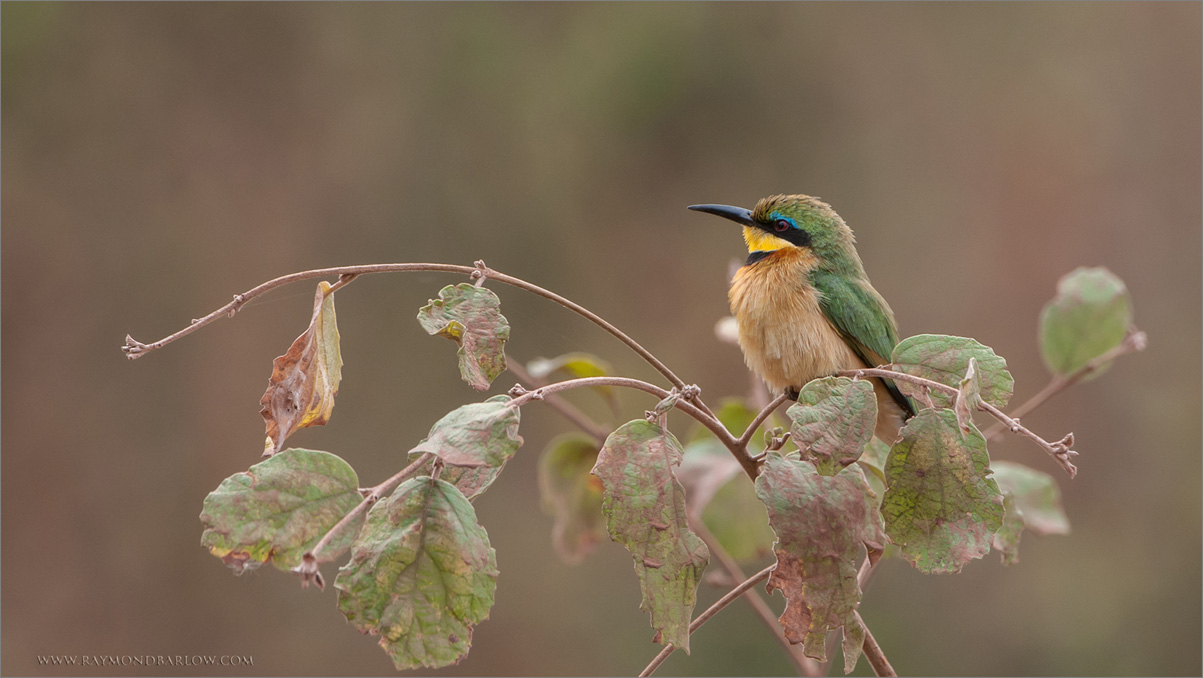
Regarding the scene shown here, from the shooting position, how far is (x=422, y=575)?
1.64 ft

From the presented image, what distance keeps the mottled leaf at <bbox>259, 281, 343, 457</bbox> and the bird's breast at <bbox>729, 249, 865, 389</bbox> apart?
2.34 ft

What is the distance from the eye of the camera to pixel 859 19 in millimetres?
3295

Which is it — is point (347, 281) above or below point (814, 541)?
above

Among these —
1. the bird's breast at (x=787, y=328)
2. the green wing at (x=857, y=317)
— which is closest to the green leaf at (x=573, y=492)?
the bird's breast at (x=787, y=328)

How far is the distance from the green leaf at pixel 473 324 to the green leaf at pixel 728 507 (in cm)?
57

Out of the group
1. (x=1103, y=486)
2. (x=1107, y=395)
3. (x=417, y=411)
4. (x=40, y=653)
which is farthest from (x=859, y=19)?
(x=40, y=653)

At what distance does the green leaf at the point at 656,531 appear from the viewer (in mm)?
538

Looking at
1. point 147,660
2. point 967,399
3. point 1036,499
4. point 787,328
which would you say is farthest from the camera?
point 147,660

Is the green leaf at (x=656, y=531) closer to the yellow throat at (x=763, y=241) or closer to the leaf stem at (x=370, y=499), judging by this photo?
the leaf stem at (x=370, y=499)

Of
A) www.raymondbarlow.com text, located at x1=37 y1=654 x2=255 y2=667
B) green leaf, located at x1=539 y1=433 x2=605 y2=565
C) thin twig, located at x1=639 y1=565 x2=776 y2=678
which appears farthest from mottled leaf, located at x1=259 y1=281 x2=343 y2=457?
www.raymondbarlow.com text, located at x1=37 y1=654 x2=255 y2=667

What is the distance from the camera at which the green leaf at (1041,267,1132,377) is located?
1072 mm

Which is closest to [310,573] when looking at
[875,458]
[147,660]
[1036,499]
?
[875,458]

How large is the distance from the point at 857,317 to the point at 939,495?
693 mm

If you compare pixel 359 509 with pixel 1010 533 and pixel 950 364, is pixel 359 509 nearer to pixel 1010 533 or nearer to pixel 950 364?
pixel 950 364
